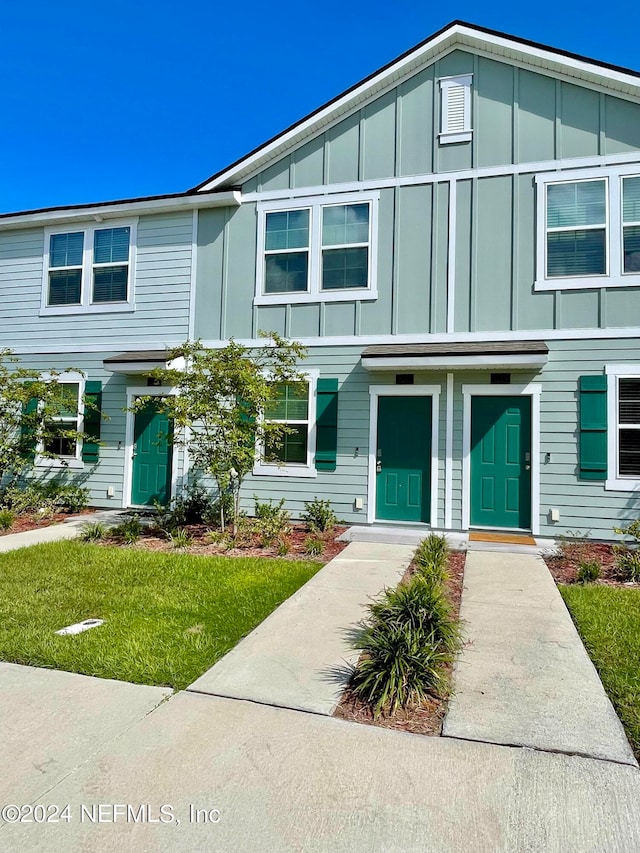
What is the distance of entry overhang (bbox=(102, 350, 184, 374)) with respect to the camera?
29.5 feet

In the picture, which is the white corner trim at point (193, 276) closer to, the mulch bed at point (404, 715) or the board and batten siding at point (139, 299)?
the board and batten siding at point (139, 299)

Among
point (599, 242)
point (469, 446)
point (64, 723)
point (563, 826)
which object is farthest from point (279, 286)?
point (563, 826)

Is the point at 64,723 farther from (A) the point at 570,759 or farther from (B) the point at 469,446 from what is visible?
(B) the point at 469,446

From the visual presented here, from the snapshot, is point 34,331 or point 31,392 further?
point 34,331

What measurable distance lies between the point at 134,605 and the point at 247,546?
263cm

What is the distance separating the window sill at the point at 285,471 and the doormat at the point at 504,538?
8.93 feet

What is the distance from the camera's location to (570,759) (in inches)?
97.4

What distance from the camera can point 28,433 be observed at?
986 centimetres

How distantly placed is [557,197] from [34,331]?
999 cm

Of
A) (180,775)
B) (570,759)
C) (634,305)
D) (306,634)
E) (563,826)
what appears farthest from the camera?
(634,305)

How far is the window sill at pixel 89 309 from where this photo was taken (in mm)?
9883

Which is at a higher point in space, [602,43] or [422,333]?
[602,43]

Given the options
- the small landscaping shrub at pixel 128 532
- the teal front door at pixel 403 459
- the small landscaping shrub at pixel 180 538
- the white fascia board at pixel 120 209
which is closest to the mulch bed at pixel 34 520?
the small landscaping shrub at pixel 128 532

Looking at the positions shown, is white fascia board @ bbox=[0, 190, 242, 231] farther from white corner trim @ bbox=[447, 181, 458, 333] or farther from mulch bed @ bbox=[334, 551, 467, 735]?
mulch bed @ bbox=[334, 551, 467, 735]
